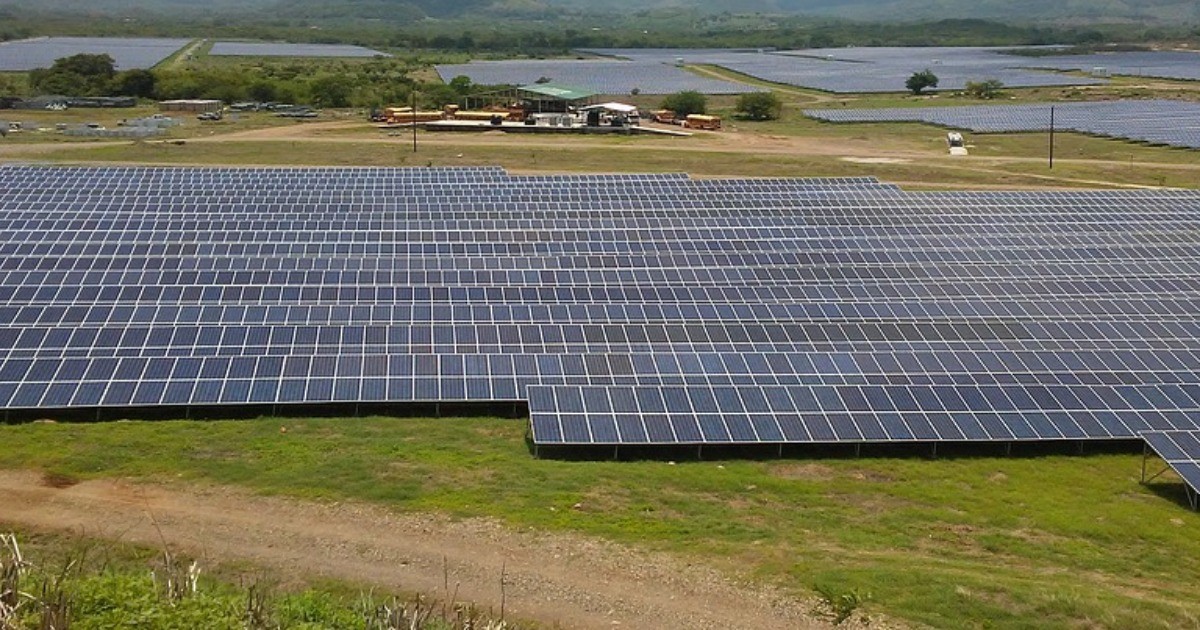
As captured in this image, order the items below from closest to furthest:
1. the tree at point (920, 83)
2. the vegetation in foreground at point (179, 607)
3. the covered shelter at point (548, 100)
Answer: the vegetation in foreground at point (179, 607)
the covered shelter at point (548, 100)
the tree at point (920, 83)

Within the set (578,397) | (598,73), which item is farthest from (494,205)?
(598,73)

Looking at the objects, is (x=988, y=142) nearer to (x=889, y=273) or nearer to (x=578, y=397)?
(x=889, y=273)

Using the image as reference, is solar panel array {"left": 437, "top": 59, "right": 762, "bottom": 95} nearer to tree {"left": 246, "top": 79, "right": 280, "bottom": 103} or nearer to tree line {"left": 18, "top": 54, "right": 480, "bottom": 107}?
tree line {"left": 18, "top": 54, "right": 480, "bottom": 107}

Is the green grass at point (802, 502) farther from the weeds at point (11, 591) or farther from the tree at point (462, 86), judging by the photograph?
the tree at point (462, 86)

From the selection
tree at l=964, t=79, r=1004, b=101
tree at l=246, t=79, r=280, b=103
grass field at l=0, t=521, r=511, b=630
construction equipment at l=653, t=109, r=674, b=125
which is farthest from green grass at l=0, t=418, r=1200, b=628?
tree at l=964, t=79, r=1004, b=101

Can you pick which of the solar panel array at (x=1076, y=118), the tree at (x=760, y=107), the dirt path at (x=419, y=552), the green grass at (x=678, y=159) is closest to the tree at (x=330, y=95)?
the green grass at (x=678, y=159)

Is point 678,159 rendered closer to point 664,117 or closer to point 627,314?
point 664,117

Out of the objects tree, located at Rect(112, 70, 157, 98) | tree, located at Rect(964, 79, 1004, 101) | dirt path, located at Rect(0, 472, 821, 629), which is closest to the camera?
dirt path, located at Rect(0, 472, 821, 629)
